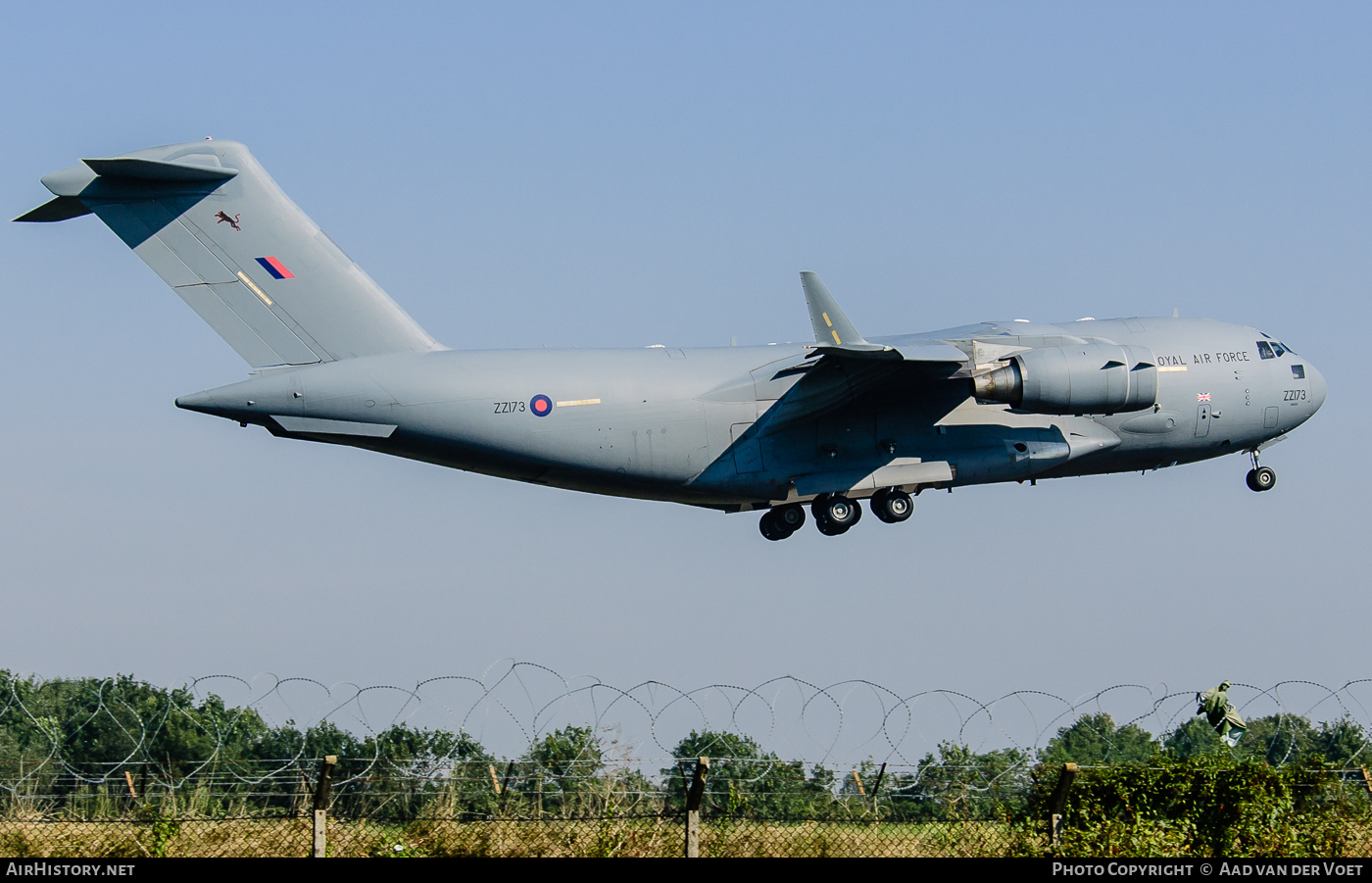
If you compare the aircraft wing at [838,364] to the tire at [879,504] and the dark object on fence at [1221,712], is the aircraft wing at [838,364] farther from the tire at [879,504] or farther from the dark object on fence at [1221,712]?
the dark object on fence at [1221,712]

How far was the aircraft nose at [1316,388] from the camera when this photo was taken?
61.7 ft

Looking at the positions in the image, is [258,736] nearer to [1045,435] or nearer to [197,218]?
[197,218]

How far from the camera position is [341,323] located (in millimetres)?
15773

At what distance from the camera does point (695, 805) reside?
9.30 m

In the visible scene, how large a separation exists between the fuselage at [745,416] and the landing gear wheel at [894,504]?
1.36 ft

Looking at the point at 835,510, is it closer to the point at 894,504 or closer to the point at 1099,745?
the point at 894,504

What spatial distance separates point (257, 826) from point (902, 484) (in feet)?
28.9

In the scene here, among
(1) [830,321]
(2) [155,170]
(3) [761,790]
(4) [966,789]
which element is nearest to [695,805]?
(3) [761,790]

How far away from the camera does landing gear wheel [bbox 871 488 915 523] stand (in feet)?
57.7

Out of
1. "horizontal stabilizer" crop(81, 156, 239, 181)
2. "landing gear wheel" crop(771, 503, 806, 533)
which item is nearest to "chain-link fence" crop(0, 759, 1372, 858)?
"horizontal stabilizer" crop(81, 156, 239, 181)

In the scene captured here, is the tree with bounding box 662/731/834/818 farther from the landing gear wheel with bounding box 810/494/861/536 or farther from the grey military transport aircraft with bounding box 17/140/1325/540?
the landing gear wheel with bounding box 810/494/861/536

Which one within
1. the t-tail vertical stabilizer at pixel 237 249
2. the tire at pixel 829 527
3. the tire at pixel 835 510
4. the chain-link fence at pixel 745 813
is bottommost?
the chain-link fence at pixel 745 813

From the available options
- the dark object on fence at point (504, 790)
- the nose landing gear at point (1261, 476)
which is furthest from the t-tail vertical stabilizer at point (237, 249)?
the nose landing gear at point (1261, 476)

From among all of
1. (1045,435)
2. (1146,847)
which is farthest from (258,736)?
(1045,435)
